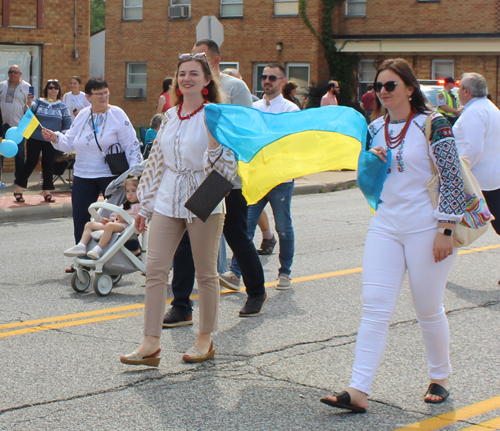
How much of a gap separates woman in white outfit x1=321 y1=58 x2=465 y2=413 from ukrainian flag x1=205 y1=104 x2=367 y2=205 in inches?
41.6

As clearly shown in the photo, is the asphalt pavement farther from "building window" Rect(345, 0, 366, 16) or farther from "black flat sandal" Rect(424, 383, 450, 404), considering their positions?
"building window" Rect(345, 0, 366, 16)

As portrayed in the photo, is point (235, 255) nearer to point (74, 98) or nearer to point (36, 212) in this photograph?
point (36, 212)

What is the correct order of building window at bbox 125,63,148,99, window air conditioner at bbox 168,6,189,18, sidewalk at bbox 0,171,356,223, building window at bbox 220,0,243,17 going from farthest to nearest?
building window at bbox 125,63,148,99 → window air conditioner at bbox 168,6,189,18 → building window at bbox 220,0,243,17 → sidewalk at bbox 0,171,356,223

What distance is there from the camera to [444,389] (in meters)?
4.60

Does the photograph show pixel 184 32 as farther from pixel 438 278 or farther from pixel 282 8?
pixel 438 278

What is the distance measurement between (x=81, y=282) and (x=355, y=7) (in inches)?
1016

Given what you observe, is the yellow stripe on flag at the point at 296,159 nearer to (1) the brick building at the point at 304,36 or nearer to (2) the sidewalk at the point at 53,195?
(2) the sidewalk at the point at 53,195

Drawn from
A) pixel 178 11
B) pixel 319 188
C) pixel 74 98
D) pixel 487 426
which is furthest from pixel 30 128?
pixel 178 11

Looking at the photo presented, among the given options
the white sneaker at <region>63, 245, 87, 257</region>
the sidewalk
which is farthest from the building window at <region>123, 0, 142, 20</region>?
the white sneaker at <region>63, 245, 87, 257</region>

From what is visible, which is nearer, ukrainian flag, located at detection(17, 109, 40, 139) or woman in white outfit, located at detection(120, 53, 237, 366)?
woman in white outfit, located at detection(120, 53, 237, 366)

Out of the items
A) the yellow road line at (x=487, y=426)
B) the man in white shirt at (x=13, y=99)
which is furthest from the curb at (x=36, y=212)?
the yellow road line at (x=487, y=426)

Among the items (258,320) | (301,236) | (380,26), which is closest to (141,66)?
(380,26)

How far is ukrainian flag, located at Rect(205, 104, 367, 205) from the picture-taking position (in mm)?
5609

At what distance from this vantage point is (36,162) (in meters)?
13.6
